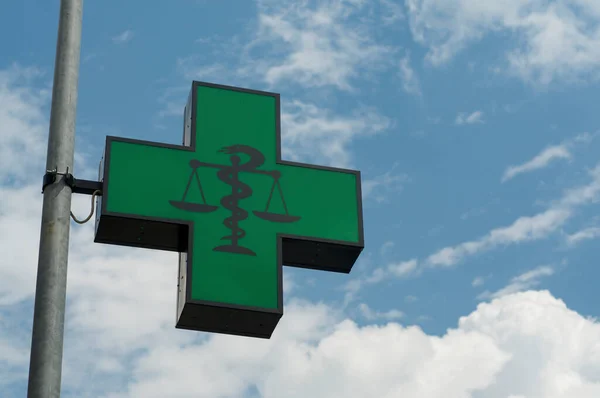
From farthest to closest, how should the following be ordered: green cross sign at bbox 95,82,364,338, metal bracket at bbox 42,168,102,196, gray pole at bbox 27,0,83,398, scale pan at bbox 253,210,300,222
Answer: scale pan at bbox 253,210,300,222, green cross sign at bbox 95,82,364,338, metal bracket at bbox 42,168,102,196, gray pole at bbox 27,0,83,398

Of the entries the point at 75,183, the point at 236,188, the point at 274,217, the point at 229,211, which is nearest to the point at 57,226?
the point at 75,183

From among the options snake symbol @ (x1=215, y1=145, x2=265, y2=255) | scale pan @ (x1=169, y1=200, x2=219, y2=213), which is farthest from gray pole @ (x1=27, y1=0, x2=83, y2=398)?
snake symbol @ (x1=215, y1=145, x2=265, y2=255)

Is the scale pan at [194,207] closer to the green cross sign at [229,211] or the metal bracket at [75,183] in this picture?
the green cross sign at [229,211]

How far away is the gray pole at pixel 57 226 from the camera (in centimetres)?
691

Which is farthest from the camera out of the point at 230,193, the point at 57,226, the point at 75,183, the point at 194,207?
the point at 230,193

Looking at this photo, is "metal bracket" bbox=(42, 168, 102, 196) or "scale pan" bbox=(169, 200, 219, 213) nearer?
"metal bracket" bbox=(42, 168, 102, 196)

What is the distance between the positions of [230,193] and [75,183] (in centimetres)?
161

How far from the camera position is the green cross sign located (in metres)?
8.86

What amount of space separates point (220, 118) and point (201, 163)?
0.62 m

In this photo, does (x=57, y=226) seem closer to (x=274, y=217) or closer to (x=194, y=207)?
(x=194, y=207)

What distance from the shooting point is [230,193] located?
925 centimetres

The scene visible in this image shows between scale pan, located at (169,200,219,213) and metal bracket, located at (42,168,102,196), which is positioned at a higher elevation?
scale pan, located at (169,200,219,213)

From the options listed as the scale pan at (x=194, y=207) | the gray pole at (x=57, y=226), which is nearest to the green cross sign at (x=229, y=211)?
the scale pan at (x=194, y=207)

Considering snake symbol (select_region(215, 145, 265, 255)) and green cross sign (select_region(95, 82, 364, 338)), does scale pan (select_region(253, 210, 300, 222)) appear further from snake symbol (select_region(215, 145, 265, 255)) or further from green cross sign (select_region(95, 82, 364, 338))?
snake symbol (select_region(215, 145, 265, 255))
